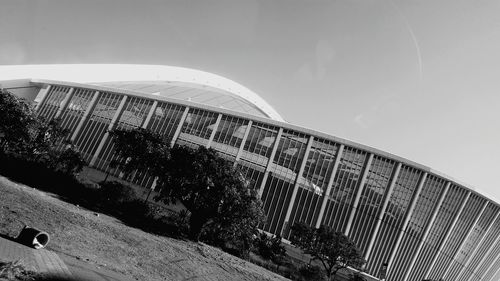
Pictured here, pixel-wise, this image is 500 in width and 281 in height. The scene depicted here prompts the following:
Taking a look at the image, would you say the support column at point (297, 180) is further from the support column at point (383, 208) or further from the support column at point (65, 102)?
the support column at point (65, 102)

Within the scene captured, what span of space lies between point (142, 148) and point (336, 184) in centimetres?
2429

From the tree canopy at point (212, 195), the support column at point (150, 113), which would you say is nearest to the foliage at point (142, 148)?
the tree canopy at point (212, 195)

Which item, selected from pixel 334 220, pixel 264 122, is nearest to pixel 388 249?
pixel 334 220

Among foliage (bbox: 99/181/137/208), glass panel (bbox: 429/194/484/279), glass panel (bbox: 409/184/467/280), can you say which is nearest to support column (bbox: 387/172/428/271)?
glass panel (bbox: 409/184/467/280)

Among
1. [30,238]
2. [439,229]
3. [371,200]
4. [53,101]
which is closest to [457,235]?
[439,229]

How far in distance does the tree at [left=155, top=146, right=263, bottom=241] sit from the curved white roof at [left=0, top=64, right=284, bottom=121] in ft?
128

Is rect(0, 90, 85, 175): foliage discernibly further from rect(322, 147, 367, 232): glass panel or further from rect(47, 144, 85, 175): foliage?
rect(322, 147, 367, 232): glass panel

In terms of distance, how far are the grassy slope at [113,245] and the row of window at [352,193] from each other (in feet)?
73.3

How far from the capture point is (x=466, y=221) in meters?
43.9

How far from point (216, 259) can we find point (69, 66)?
52.4 metres

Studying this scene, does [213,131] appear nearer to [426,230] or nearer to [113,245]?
[426,230]

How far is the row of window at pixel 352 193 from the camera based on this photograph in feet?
129

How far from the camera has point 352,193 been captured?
1560 inches

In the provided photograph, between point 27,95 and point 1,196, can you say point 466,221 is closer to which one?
point 1,196
